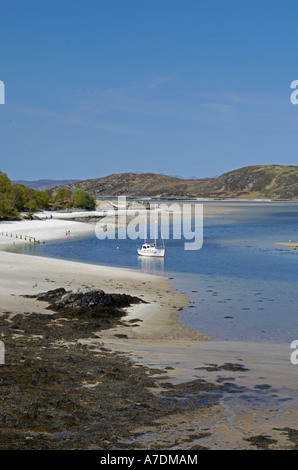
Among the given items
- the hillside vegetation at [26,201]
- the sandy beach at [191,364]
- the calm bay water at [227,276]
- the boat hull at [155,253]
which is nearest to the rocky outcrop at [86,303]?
the sandy beach at [191,364]

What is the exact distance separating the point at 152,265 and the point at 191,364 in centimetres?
3076

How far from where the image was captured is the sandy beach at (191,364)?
12.2 meters

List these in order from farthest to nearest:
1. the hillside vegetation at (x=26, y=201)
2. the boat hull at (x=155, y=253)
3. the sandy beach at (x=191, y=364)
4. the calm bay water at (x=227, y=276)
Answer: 1. the hillside vegetation at (x=26, y=201)
2. the boat hull at (x=155, y=253)
3. the calm bay water at (x=227, y=276)
4. the sandy beach at (x=191, y=364)

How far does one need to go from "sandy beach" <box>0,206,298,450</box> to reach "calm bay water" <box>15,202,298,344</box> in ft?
5.27

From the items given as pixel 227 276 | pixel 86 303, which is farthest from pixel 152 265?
pixel 86 303

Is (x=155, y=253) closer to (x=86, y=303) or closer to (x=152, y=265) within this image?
(x=152, y=265)

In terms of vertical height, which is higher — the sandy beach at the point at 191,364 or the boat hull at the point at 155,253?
the boat hull at the point at 155,253

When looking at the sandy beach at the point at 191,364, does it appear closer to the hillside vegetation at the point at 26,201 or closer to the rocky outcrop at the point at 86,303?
the rocky outcrop at the point at 86,303

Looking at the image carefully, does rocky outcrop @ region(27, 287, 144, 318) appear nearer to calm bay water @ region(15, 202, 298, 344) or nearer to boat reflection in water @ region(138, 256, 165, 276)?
calm bay water @ region(15, 202, 298, 344)

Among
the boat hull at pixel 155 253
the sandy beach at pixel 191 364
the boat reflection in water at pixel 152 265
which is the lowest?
the sandy beach at pixel 191 364

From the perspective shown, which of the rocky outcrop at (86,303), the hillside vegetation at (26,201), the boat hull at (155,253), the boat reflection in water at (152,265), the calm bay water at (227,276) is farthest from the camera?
the hillside vegetation at (26,201)

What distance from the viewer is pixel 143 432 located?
1213 centimetres

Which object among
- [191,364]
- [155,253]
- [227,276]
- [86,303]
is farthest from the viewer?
[155,253]

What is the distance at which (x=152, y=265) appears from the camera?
49.1 m
